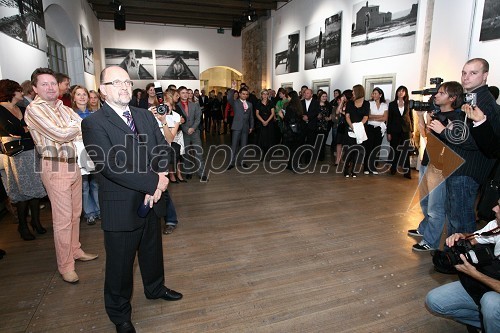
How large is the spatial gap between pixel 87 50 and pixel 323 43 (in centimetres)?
773

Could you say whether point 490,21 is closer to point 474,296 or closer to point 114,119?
point 474,296

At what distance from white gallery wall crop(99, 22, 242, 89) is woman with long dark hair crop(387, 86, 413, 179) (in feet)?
38.4

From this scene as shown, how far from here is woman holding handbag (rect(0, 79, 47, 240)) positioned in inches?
129

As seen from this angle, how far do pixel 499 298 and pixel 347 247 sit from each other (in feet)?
5.52

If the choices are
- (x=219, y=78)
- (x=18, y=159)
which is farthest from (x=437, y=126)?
(x=219, y=78)

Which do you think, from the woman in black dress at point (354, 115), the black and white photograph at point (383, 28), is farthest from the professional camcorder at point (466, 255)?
the black and white photograph at point (383, 28)

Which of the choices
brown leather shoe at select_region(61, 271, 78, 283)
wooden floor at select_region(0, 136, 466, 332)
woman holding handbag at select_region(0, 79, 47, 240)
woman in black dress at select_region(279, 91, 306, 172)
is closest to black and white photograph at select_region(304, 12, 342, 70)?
woman in black dress at select_region(279, 91, 306, 172)

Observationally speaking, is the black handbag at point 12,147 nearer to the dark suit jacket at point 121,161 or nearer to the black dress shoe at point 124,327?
the dark suit jacket at point 121,161

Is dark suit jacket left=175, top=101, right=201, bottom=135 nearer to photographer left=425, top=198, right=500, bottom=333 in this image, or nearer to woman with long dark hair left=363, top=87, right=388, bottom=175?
woman with long dark hair left=363, top=87, right=388, bottom=175

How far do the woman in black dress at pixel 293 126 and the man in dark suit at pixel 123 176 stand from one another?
4.80m

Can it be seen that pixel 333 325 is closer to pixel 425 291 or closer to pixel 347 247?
pixel 425 291

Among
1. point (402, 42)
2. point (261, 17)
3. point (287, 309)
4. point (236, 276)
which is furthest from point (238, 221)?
point (261, 17)

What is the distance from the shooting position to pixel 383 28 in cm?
719

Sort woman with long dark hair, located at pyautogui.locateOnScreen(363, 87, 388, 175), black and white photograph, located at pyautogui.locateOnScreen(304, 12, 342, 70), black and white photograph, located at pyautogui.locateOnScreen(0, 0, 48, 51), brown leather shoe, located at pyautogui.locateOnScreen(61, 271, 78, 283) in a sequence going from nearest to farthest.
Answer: brown leather shoe, located at pyautogui.locateOnScreen(61, 271, 78, 283) → black and white photograph, located at pyautogui.locateOnScreen(0, 0, 48, 51) → woman with long dark hair, located at pyautogui.locateOnScreen(363, 87, 388, 175) → black and white photograph, located at pyautogui.locateOnScreen(304, 12, 342, 70)
